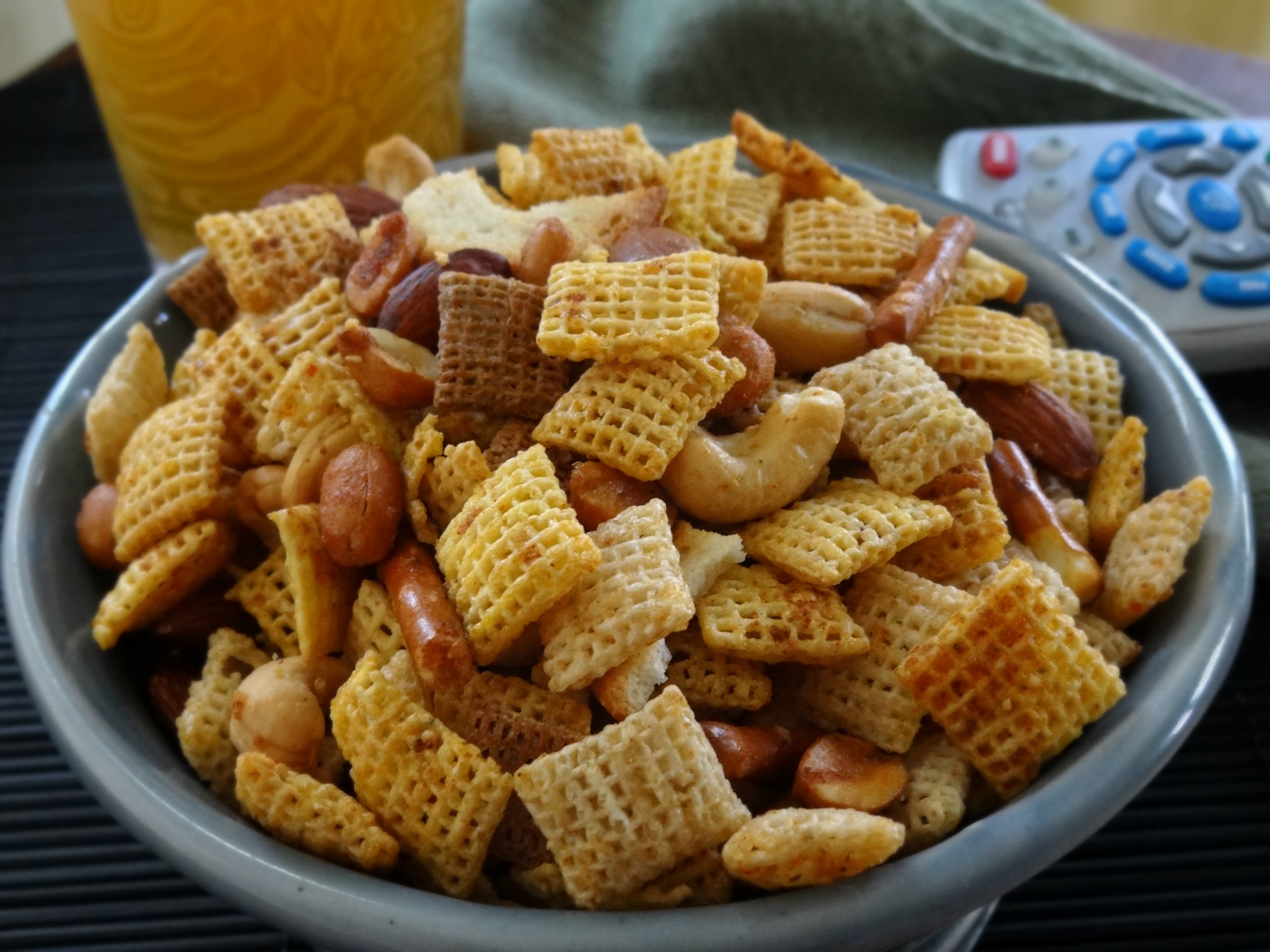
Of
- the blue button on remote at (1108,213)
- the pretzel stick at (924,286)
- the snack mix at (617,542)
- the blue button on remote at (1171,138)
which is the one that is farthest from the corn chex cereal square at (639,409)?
the blue button on remote at (1171,138)

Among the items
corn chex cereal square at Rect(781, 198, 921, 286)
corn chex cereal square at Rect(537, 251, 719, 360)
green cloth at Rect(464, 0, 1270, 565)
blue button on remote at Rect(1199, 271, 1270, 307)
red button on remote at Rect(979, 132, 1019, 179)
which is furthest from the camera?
green cloth at Rect(464, 0, 1270, 565)

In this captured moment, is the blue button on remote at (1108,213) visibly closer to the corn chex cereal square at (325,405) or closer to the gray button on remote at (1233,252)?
the gray button on remote at (1233,252)

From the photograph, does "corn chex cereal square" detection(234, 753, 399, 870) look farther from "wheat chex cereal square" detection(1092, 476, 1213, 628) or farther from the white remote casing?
the white remote casing

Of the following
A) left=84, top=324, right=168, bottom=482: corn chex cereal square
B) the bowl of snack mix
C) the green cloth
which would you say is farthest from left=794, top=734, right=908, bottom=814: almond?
the green cloth

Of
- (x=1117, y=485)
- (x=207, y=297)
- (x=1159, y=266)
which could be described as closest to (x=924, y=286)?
(x=1117, y=485)

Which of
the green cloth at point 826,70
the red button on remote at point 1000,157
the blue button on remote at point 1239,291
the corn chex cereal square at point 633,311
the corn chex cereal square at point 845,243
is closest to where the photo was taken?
the corn chex cereal square at point 633,311

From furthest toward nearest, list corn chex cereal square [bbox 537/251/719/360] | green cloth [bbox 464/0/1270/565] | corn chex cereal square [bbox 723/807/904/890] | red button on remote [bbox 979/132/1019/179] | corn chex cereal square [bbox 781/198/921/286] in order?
1. green cloth [bbox 464/0/1270/565]
2. red button on remote [bbox 979/132/1019/179]
3. corn chex cereal square [bbox 781/198/921/286]
4. corn chex cereal square [bbox 537/251/719/360]
5. corn chex cereal square [bbox 723/807/904/890]

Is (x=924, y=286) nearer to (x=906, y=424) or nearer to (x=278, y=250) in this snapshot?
(x=906, y=424)
